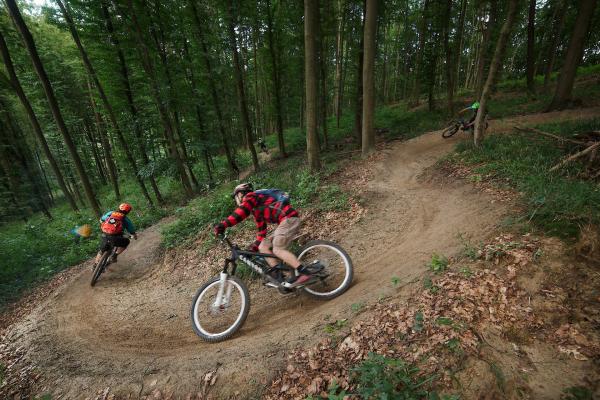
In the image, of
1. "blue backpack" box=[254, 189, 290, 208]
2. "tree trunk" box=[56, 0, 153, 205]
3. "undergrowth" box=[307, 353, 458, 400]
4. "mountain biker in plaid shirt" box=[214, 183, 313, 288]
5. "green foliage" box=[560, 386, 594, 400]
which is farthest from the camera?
"tree trunk" box=[56, 0, 153, 205]

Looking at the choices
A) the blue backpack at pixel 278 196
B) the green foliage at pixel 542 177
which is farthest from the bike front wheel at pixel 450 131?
the blue backpack at pixel 278 196

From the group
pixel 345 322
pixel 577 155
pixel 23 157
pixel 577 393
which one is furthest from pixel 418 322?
pixel 23 157

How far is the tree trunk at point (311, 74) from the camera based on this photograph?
9203 mm

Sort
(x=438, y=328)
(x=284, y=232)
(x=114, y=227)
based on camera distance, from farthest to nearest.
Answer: (x=114, y=227)
(x=284, y=232)
(x=438, y=328)

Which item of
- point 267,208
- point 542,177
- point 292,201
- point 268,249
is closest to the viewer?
point 267,208

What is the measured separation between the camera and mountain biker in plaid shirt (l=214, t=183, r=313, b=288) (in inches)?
188

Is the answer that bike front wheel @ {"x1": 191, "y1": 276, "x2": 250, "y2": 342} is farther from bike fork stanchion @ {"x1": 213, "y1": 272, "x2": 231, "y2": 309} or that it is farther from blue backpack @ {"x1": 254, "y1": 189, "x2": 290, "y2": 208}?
blue backpack @ {"x1": 254, "y1": 189, "x2": 290, "y2": 208}

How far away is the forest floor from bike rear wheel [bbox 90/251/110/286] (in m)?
0.28

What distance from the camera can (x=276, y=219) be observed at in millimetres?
5059

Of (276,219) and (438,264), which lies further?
(276,219)

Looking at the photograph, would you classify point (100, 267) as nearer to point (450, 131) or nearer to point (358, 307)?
point (358, 307)

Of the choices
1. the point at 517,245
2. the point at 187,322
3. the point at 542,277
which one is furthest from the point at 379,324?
the point at 187,322

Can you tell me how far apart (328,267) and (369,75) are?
942 cm

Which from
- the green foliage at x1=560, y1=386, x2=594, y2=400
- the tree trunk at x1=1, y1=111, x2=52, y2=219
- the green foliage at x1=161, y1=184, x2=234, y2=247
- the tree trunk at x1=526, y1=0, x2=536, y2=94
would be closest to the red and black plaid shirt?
the green foliage at x1=560, y1=386, x2=594, y2=400
